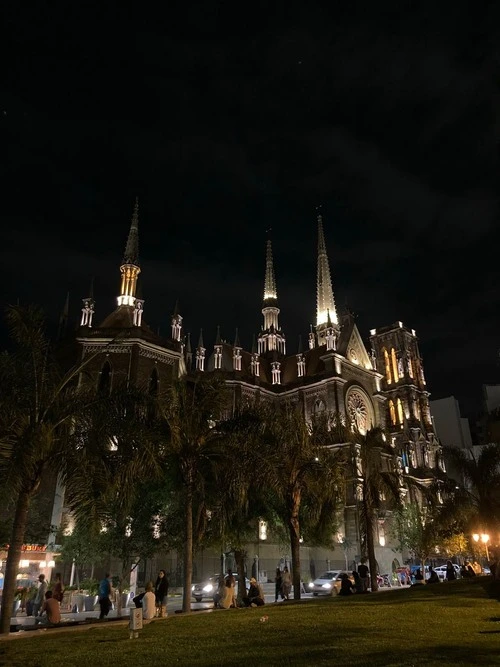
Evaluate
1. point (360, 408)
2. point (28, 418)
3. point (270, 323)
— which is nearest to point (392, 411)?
point (360, 408)

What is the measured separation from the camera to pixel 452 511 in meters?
28.8

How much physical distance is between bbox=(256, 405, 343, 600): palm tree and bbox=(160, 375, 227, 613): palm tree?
2.47m

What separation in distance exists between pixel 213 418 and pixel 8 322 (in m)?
8.61

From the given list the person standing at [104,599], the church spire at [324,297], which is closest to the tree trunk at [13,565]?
the person standing at [104,599]

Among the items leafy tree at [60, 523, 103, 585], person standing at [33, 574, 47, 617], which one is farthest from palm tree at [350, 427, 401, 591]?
person standing at [33, 574, 47, 617]

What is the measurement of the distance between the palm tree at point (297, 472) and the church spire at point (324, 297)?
5407 cm

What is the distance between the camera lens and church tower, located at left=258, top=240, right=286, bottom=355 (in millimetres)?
78688

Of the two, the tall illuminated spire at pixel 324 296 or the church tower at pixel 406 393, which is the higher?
the tall illuminated spire at pixel 324 296

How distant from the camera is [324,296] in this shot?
84.2m

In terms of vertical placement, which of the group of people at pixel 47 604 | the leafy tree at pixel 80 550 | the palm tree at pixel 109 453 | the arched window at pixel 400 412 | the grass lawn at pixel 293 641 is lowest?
the grass lawn at pixel 293 641

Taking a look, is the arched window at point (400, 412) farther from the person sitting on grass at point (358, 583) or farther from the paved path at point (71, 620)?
the person sitting on grass at point (358, 583)

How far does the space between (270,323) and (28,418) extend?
220 ft

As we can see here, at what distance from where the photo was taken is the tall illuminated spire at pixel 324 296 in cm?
8206

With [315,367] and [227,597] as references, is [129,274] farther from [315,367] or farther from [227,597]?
[227,597]
